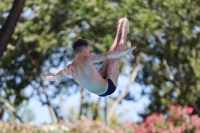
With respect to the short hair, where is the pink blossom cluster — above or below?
below

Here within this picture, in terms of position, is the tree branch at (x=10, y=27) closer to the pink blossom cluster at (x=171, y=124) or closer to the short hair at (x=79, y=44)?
the pink blossom cluster at (x=171, y=124)

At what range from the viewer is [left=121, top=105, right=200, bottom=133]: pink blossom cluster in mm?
11648

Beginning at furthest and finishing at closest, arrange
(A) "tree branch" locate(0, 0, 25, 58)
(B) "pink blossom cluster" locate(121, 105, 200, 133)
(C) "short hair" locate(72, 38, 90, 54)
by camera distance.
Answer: (B) "pink blossom cluster" locate(121, 105, 200, 133), (A) "tree branch" locate(0, 0, 25, 58), (C) "short hair" locate(72, 38, 90, 54)

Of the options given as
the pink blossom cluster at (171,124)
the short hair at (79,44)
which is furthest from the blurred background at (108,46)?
the short hair at (79,44)

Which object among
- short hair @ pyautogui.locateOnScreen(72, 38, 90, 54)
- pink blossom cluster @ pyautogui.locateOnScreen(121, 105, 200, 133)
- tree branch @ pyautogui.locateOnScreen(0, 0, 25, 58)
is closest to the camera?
short hair @ pyautogui.locateOnScreen(72, 38, 90, 54)

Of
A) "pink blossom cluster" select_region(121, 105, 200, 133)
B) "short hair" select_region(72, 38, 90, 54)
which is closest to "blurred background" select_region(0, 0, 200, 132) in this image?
"pink blossom cluster" select_region(121, 105, 200, 133)

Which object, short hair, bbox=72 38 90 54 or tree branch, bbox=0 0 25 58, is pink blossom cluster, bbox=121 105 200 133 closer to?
tree branch, bbox=0 0 25 58

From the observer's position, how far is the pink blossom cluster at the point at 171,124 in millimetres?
11648

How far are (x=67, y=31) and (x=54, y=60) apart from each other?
261 centimetres

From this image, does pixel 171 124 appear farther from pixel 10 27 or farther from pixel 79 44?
pixel 79 44

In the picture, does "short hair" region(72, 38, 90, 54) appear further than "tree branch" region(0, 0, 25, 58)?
No

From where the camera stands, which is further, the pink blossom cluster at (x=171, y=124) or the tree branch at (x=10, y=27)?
the pink blossom cluster at (x=171, y=124)

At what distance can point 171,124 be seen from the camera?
38.3ft

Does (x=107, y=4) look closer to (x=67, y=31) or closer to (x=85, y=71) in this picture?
(x=67, y=31)
